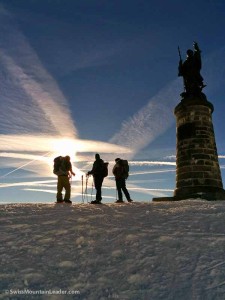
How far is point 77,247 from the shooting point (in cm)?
523

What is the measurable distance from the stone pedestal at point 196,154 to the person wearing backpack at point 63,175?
4695 millimetres

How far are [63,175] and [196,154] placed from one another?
680cm

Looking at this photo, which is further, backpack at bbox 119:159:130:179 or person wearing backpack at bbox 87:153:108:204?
backpack at bbox 119:159:130:179

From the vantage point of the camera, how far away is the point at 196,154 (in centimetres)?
→ 1528

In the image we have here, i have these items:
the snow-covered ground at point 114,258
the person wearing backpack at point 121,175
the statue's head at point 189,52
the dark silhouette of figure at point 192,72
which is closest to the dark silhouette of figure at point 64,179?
the person wearing backpack at point 121,175

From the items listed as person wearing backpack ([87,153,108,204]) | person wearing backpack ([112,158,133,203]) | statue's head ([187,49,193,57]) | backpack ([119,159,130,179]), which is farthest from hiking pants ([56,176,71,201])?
statue's head ([187,49,193,57])

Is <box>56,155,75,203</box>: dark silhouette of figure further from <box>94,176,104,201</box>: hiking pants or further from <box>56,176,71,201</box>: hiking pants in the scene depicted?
<box>94,176,104,201</box>: hiking pants

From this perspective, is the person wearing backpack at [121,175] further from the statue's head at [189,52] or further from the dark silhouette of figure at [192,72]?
the statue's head at [189,52]

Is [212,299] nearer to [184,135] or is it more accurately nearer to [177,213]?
[177,213]

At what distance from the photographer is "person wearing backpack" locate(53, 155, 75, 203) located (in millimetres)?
11594

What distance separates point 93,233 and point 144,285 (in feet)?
6.64

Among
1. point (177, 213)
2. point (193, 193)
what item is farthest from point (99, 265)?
point (193, 193)

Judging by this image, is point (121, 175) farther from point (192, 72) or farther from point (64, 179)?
point (192, 72)

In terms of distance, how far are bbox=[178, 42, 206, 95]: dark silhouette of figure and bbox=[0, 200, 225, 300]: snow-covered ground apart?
11430mm
